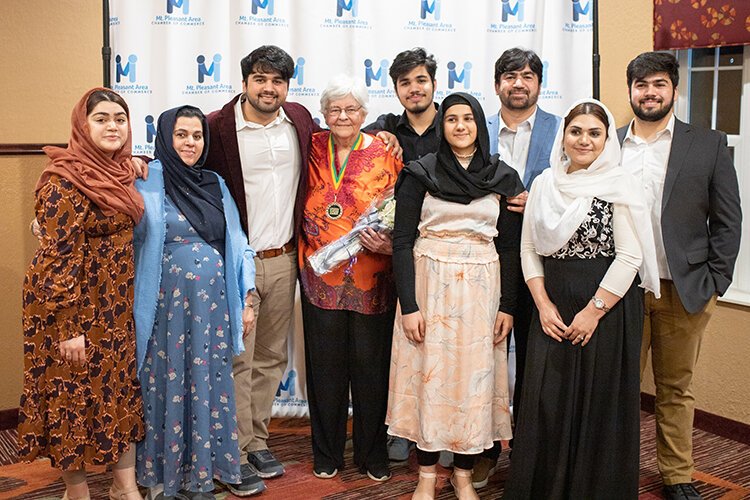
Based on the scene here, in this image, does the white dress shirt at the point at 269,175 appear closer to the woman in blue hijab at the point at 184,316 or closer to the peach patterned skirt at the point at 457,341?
the woman in blue hijab at the point at 184,316

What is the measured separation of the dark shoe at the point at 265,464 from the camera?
3.23 meters

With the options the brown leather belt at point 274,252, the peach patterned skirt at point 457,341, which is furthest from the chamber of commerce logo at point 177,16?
the peach patterned skirt at point 457,341

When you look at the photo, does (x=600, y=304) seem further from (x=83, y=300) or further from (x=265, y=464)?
(x=83, y=300)

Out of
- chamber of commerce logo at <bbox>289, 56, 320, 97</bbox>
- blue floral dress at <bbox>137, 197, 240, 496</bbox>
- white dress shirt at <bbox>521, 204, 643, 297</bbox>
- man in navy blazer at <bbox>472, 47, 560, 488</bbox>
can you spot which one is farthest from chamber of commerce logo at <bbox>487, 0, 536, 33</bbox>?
blue floral dress at <bbox>137, 197, 240, 496</bbox>

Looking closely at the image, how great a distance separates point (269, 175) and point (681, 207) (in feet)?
5.16

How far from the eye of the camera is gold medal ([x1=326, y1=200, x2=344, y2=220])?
3.02 m

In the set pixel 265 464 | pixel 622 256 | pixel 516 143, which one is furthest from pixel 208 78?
pixel 622 256

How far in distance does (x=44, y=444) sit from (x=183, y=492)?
0.59 metres

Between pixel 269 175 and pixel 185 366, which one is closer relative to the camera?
pixel 185 366

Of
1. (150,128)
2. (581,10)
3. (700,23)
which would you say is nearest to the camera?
(700,23)

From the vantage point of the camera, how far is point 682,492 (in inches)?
118

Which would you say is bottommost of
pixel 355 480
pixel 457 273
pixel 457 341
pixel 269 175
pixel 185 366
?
pixel 355 480

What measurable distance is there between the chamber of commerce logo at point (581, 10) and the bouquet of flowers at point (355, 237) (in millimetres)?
1650

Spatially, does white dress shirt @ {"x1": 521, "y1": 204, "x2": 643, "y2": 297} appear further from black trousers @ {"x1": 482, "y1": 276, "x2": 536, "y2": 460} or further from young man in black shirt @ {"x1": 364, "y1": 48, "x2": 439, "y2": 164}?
young man in black shirt @ {"x1": 364, "y1": 48, "x2": 439, "y2": 164}
